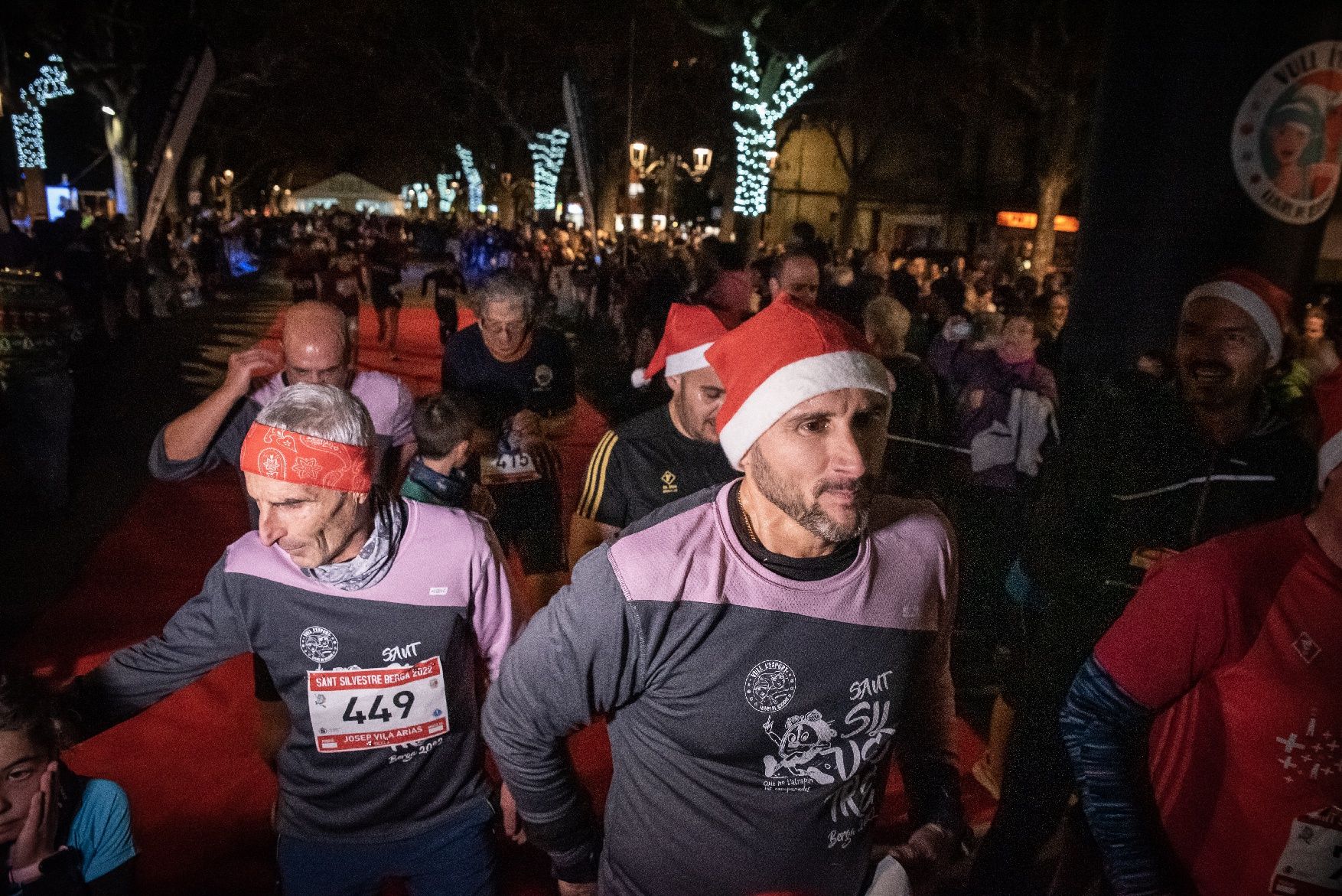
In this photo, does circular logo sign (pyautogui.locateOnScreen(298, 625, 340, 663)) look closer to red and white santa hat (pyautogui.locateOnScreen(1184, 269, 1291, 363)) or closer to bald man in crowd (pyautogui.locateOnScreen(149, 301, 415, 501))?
bald man in crowd (pyautogui.locateOnScreen(149, 301, 415, 501))

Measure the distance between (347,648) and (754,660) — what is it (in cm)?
114

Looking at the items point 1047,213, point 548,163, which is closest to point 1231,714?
point 1047,213

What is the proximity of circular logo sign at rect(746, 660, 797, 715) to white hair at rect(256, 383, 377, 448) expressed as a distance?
1.19 m

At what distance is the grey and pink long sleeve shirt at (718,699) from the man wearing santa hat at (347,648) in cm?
42

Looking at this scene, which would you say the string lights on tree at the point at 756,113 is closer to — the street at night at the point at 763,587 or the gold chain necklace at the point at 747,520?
the street at night at the point at 763,587

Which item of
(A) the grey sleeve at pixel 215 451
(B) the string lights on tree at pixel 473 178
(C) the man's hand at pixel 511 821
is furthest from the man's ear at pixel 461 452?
(B) the string lights on tree at pixel 473 178

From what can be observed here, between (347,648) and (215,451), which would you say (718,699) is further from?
(215,451)

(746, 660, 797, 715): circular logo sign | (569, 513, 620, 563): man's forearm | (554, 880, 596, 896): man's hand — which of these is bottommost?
(554, 880, 596, 896): man's hand

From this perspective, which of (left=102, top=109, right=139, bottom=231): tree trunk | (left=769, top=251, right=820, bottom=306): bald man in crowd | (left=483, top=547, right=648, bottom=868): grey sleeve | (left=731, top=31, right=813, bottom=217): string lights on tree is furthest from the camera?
(left=102, top=109, right=139, bottom=231): tree trunk

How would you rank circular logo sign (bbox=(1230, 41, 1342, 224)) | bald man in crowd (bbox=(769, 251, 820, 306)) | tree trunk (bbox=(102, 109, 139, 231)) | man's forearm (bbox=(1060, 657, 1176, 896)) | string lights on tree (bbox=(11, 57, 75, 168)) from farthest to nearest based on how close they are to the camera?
1. tree trunk (bbox=(102, 109, 139, 231))
2. string lights on tree (bbox=(11, 57, 75, 168))
3. bald man in crowd (bbox=(769, 251, 820, 306))
4. circular logo sign (bbox=(1230, 41, 1342, 224))
5. man's forearm (bbox=(1060, 657, 1176, 896))

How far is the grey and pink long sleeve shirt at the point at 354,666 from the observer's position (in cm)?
235

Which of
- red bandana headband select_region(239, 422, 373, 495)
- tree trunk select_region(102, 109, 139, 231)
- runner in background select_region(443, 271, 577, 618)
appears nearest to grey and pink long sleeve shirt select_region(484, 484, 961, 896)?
red bandana headband select_region(239, 422, 373, 495)

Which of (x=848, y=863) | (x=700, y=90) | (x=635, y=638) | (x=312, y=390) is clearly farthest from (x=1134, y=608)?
(x=700, y=90)

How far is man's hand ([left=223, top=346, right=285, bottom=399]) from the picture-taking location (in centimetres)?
353
